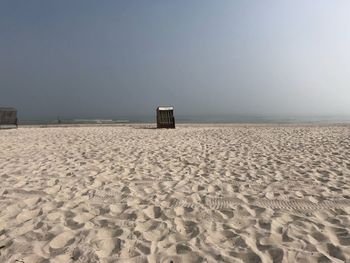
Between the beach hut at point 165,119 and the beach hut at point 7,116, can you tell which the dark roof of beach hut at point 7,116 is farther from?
the beach hut at point 165,119

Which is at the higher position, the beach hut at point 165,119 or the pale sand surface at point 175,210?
the beach hut at point 165,119

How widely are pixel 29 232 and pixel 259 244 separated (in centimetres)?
255

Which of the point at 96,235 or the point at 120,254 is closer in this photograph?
the point at 120,254

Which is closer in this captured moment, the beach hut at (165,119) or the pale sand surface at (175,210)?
the pale sand surface at (175,210)

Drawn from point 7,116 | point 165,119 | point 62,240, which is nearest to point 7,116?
point 7,116

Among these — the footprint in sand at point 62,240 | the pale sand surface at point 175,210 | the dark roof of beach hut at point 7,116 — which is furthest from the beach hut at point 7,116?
the footprint in sand at point 62,240

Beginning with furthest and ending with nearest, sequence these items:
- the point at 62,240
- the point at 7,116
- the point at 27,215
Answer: the point at 7,116
the point at 27,215
the point at 62,240

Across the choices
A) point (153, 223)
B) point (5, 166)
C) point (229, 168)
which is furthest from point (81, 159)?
point (153, 223)

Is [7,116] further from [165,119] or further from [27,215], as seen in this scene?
[27,215]

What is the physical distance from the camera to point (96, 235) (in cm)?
329

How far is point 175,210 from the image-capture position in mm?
3961

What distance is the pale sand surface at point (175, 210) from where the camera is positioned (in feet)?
9.70

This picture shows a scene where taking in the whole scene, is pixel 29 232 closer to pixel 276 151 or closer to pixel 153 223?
pixel 153 223

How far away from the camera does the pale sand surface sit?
2957 millimetres
